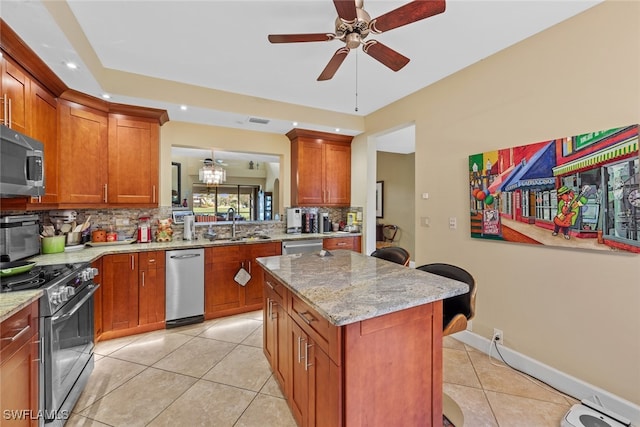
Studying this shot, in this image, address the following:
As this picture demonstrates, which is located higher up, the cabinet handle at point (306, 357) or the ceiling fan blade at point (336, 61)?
the ceiling fan blade at point (336, 61)

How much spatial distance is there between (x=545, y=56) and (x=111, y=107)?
4272mm

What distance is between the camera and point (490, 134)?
2.55 m

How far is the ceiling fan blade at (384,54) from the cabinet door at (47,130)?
8.86 ft

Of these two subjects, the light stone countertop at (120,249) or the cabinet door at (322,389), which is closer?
the cabinet door at (322,389)

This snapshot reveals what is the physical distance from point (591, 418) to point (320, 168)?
12.5ft

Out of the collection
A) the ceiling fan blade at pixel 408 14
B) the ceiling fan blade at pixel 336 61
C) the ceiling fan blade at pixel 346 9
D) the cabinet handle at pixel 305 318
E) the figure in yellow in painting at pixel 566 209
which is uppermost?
the ceiling fan blade at pixel 346 9

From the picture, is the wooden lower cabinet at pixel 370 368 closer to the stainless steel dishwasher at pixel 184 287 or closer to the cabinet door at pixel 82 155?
the stainless steel dishwasher at pixel 184 287

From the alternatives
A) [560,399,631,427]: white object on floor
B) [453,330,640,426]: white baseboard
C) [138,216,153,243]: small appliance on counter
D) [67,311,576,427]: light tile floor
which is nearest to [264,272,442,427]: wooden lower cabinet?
[67,311,576,427]: light tile floor

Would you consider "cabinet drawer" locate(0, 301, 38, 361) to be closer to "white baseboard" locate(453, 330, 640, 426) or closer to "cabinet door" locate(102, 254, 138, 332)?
"cabinet door" locate(102, 254, 138, 332)

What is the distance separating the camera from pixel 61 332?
1.74 metres

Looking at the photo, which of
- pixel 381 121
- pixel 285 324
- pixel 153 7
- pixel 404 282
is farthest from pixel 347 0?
pixel 381 121

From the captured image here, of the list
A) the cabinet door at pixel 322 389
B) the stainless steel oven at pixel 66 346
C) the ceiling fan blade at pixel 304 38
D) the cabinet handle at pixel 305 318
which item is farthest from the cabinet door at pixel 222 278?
the ceiling fan blade at pixel 304 38

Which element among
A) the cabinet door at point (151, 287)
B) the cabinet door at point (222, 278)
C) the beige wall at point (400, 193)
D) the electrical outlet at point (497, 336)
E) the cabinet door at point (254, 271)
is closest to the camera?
the electrical outlet at point (497, 336)

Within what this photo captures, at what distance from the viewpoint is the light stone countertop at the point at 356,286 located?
4.01ft
